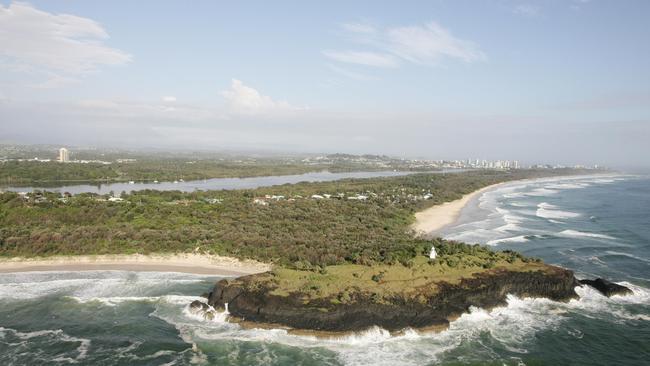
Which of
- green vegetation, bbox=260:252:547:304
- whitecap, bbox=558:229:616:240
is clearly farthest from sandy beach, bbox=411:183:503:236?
green vegetation, bbox=260:252:547:304

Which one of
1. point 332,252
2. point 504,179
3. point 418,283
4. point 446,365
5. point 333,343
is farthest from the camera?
point 504,179

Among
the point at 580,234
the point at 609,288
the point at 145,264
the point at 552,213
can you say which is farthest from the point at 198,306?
the point at 552,213

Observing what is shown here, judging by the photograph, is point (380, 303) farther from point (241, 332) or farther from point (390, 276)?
point (241, 332)

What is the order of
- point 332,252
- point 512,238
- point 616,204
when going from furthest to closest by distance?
point 616,204 < point 512,238 < point 332,252

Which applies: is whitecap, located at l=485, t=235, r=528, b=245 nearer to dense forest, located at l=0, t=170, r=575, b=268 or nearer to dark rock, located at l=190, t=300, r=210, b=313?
dense forest, located at l=0, t=170, r=575, b=268

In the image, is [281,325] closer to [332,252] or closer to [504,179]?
[332,252]

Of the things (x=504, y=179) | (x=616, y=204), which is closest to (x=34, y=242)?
(x=616, y=204)

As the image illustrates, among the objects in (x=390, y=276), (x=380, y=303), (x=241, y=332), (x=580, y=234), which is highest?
(x=390, y=276)
